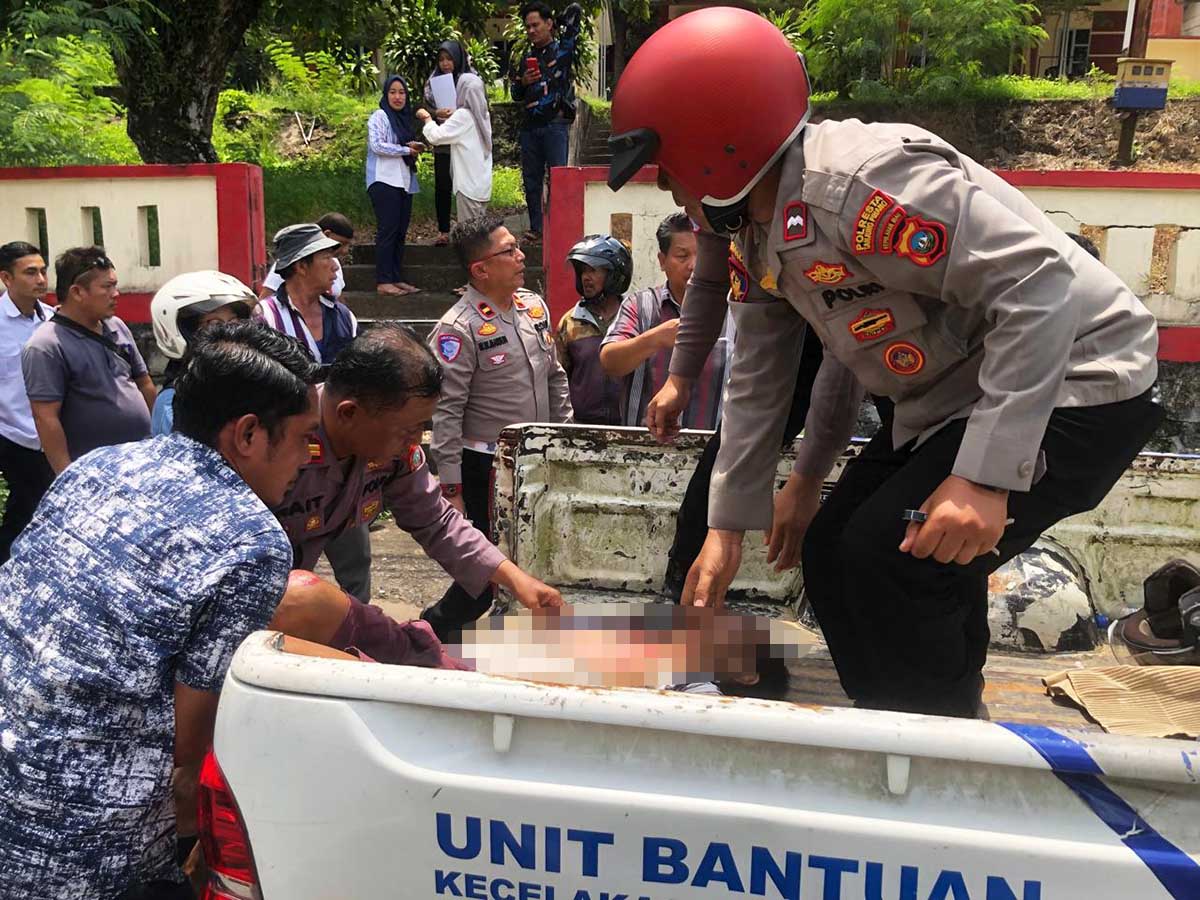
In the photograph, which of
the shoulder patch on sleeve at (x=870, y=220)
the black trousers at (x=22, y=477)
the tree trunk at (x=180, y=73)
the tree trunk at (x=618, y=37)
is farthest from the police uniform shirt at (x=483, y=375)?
the tree trunk at (x=618, y=37)

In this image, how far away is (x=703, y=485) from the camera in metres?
2.73

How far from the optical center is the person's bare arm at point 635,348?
3936 millimetres

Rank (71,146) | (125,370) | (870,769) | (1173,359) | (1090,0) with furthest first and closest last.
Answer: (1090,0), (71,146), (1173,359), (125,370), (870,769)

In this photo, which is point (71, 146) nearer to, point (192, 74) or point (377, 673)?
point (192, 74)

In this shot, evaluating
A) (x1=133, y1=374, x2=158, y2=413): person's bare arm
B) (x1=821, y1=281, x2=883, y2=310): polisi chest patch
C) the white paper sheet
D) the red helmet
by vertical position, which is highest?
the white paper sheet

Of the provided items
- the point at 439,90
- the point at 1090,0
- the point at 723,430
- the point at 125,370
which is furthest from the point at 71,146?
the point at 1090,0

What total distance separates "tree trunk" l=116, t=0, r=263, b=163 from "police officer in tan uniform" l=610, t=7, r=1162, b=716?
759 centimetres

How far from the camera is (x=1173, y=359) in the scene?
623cm

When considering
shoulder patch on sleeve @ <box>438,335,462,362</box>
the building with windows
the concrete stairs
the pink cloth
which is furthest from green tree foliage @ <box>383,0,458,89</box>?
the building with windows

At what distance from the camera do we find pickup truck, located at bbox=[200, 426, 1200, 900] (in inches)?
48.7

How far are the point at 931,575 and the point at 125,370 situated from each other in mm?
3696

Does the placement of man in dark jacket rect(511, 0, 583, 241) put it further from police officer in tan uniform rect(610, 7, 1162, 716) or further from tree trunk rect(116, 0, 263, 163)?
police officer in tan uniform rect(610, 7, 1162, 716)

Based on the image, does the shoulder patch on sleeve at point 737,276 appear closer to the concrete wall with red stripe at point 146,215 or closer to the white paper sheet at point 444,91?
the concrete wall with red stripe at point 146,215

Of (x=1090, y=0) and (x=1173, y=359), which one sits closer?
(x=1173, y=359)
